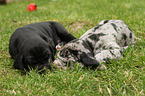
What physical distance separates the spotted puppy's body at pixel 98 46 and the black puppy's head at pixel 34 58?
24 cm

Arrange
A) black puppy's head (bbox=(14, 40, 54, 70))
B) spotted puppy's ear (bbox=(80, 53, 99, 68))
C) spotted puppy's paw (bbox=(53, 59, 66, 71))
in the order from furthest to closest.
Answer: spotted puppy's paw (bbox=(53, 59, 66, 71)) < black puppy's head (bbox=(14, 40, 54, 70)) < spotted puppy's ear (bbox=(80, 53, 99, 68))

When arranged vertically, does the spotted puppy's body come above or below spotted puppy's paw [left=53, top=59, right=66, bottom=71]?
above

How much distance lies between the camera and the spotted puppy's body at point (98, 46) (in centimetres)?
299

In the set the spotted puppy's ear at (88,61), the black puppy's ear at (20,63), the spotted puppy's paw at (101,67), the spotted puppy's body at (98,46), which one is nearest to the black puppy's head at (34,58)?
the black puppy's ear at (20,63)

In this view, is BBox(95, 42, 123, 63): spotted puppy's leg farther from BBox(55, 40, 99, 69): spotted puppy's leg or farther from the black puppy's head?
the black puppy's head

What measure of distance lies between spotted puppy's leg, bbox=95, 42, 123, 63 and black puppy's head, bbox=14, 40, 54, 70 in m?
1.02

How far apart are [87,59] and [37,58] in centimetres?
97

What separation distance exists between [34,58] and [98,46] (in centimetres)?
142

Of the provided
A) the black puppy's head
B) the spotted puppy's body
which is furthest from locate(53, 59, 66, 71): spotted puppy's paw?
the black puppy's head

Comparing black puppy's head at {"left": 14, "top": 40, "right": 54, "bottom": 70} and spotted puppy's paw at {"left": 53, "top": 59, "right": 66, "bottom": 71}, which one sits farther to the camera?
spotted puppy's paw at {"left": 53, "top": 59, "right": 66, "bottom": 71}

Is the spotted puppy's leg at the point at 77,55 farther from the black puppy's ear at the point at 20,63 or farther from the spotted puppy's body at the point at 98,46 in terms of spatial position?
the black puppy's ear at the point at 20,63

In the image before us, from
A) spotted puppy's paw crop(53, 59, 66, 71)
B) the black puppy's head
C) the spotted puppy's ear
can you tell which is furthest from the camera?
spotted puppy's paw crop(53, 59, 66, 71)

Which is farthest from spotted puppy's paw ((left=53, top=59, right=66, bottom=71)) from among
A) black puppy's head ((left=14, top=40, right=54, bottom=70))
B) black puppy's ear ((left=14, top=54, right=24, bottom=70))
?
Answer: black puppy's ear ((left=14, top=54, right=24, bottom=70))

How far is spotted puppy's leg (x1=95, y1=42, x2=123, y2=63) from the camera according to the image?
9.96ft
